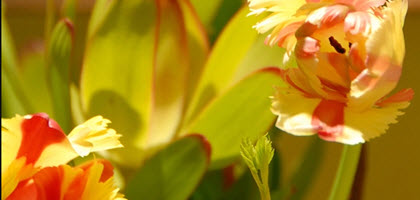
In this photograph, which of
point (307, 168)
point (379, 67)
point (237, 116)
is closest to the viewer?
point (379, 67)

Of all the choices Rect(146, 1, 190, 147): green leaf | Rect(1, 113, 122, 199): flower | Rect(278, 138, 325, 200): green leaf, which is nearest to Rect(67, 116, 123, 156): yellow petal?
Rect(1, 113, 122, 199): flower

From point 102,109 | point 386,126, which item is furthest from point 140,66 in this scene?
point 386,126

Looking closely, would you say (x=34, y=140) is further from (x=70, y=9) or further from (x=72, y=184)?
(x=70, y=9)

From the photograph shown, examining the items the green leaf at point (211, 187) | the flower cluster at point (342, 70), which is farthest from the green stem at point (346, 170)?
the green leaf at point (211, 187)

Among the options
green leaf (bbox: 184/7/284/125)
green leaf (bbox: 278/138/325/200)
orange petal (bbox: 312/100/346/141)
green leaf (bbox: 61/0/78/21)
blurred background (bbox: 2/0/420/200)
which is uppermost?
green leaf (bbox: 61/0/78/21)

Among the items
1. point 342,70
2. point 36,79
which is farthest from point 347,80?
point 36,79

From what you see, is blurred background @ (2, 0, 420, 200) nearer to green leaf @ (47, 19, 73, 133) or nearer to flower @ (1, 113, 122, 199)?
green leaf @ (47, 19, 73, 133)

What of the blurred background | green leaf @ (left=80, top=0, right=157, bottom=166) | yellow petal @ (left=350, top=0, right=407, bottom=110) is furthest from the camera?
the blurred background
